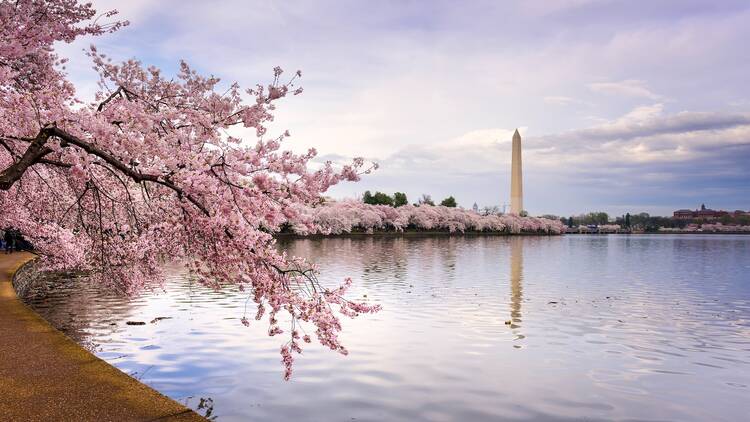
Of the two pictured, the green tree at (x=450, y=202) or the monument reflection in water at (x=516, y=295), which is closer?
the monument reflection in water at (x=516, y=295)

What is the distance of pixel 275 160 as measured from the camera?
327 inches

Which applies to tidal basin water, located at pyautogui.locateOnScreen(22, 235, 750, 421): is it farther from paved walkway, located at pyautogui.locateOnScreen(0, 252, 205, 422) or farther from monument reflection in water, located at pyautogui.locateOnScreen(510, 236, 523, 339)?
paved walkway, located at pyautogui.locateOnScreen(0, 252, 205, 422)

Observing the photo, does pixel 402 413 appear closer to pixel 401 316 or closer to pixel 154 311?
pixel 401 316

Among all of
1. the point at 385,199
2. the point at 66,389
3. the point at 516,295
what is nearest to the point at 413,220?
the point at 385,199

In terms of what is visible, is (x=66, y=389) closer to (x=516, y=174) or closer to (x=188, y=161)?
(x=188, y=161)

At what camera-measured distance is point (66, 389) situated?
8.53m

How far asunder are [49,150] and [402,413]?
694 centimetres

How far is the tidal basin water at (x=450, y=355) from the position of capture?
1118cm

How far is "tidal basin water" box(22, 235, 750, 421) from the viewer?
36.7 feet

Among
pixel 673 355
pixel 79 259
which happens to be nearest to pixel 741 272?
pixel 673 355

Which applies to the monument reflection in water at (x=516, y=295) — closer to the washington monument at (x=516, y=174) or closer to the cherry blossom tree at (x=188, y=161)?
the cherry blossom tree at (x=188, y=161)

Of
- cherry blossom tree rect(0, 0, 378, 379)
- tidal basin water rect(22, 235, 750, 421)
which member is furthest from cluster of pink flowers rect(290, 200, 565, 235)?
cherry blossom tree rect(0, 0, 378, 379)

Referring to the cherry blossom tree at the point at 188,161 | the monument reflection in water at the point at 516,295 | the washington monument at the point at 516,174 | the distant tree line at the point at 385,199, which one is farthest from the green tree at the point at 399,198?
the cherry blossom tree at the point at 188,161

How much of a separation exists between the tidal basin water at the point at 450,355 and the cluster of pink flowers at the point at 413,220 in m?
81.6
